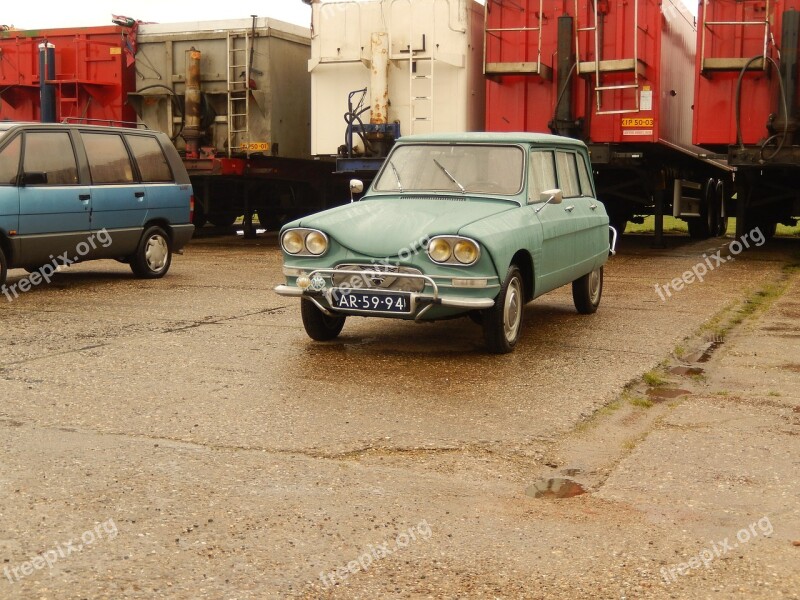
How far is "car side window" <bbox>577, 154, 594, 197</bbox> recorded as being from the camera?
388 inches

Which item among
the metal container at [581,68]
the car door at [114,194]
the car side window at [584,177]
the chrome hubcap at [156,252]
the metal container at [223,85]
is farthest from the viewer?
the metal container at [223,85]

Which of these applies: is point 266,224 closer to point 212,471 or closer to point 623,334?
point 623,334

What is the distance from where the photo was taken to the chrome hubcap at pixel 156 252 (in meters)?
12.6

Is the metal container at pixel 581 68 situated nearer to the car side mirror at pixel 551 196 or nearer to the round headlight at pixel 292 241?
the car side mirror at pixel 551 196

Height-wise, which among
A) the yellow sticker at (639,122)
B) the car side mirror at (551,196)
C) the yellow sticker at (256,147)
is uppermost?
the yellow sticker at (639,122)

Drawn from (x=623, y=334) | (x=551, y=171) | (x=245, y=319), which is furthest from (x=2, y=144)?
(x=623, y=334)

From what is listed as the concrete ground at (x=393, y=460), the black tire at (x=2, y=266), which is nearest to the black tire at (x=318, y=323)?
the concrete ground at (x=393, y=460)

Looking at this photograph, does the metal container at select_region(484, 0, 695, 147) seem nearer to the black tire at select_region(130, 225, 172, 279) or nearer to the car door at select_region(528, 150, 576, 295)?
the black tire at select_region(130, 225, 172, 279)

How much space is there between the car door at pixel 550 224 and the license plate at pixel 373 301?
4.49ft

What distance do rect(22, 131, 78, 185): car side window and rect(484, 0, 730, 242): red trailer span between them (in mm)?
6648

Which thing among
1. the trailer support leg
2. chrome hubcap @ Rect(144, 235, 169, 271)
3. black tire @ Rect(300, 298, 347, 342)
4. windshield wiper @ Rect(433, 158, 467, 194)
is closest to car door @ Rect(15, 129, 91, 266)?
chrome hubcap @ Rect(144, 235, 169, 271)

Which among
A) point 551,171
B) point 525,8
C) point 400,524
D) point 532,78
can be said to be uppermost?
point 525,8

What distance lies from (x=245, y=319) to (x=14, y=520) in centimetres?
536

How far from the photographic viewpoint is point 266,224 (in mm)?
22094
